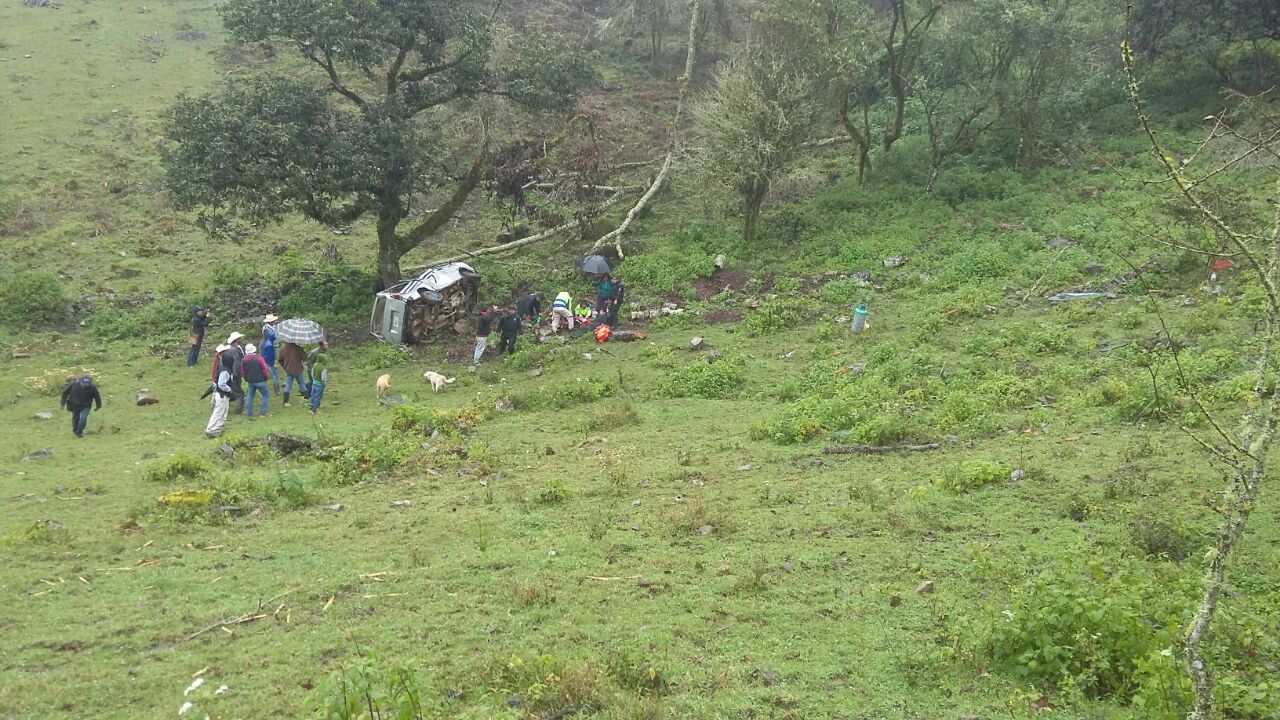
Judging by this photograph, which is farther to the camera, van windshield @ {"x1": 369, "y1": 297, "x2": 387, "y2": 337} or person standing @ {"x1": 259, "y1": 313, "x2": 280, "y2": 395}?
van windshield @ {"x1": 369, "y1": 297, "x2": 387, "y2": 337}

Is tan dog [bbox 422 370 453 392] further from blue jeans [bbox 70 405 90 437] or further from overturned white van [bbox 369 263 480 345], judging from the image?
blue jeans [bbox 70 405 90 437]

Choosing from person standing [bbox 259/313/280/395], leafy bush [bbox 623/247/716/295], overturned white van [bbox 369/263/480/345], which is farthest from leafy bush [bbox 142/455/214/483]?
leafy bush [bbox 623/247/716/295]

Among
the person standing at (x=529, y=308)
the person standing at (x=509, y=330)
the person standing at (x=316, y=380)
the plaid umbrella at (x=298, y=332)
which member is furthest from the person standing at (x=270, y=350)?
the person standing at (x=529, y=308)

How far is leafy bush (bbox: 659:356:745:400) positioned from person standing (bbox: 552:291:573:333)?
424 cm

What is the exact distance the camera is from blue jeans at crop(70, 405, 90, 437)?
14109 mm

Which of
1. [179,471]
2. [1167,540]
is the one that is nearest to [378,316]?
[179,471]

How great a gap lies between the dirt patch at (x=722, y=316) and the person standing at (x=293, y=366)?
353 inches

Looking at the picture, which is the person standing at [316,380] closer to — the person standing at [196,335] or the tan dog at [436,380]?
the tan dog at [436,380]

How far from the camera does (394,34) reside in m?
19.6

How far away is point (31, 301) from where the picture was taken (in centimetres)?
1986

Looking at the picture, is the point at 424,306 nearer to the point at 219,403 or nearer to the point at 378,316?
the point at 378,316

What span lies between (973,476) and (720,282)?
12.5 meters

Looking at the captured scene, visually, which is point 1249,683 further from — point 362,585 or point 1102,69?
point 1102,69

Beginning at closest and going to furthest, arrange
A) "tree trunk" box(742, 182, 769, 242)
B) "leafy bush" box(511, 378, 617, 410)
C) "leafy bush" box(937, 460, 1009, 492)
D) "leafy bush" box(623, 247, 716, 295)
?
"leafy bush" box(937, 460, 1009, 492) → "leafy bush" box(511, 378, 617, 410) → "leafy bush" box(623, 247, 716, 295) → "tree trunk" box(742, 182, 769, 242)
